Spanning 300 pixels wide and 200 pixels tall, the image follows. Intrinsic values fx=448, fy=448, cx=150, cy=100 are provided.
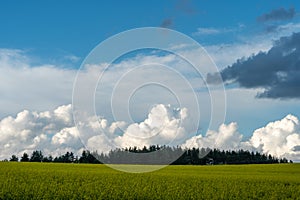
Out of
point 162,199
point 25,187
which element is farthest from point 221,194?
point 25,187

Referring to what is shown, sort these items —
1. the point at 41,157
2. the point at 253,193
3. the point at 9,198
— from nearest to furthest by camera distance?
1. the point at 9,198
2. the point at 253,193
3. the point at 41,157

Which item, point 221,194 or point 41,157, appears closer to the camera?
point 221,194

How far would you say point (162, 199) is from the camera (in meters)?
25.4

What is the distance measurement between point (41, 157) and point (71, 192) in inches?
5106

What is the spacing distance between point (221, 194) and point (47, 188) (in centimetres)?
1059

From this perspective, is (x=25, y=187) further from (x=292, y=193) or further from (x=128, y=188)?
(x=292, y=193)

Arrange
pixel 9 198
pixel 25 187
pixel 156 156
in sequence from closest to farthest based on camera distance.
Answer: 1. pixel 9 198
2. pixel 25 187
3. pixel 156 156

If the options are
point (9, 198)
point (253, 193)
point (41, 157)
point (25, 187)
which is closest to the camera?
point (9, 198)

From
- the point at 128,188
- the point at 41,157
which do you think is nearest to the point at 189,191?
the point at 128,188

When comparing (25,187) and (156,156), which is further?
(156,156)

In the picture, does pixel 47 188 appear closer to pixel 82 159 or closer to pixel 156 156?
pixel 156 156

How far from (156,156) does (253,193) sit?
7537 centimetres

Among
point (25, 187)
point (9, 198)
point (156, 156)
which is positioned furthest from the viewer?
point (156, 156)

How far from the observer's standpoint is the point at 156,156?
341 feet
